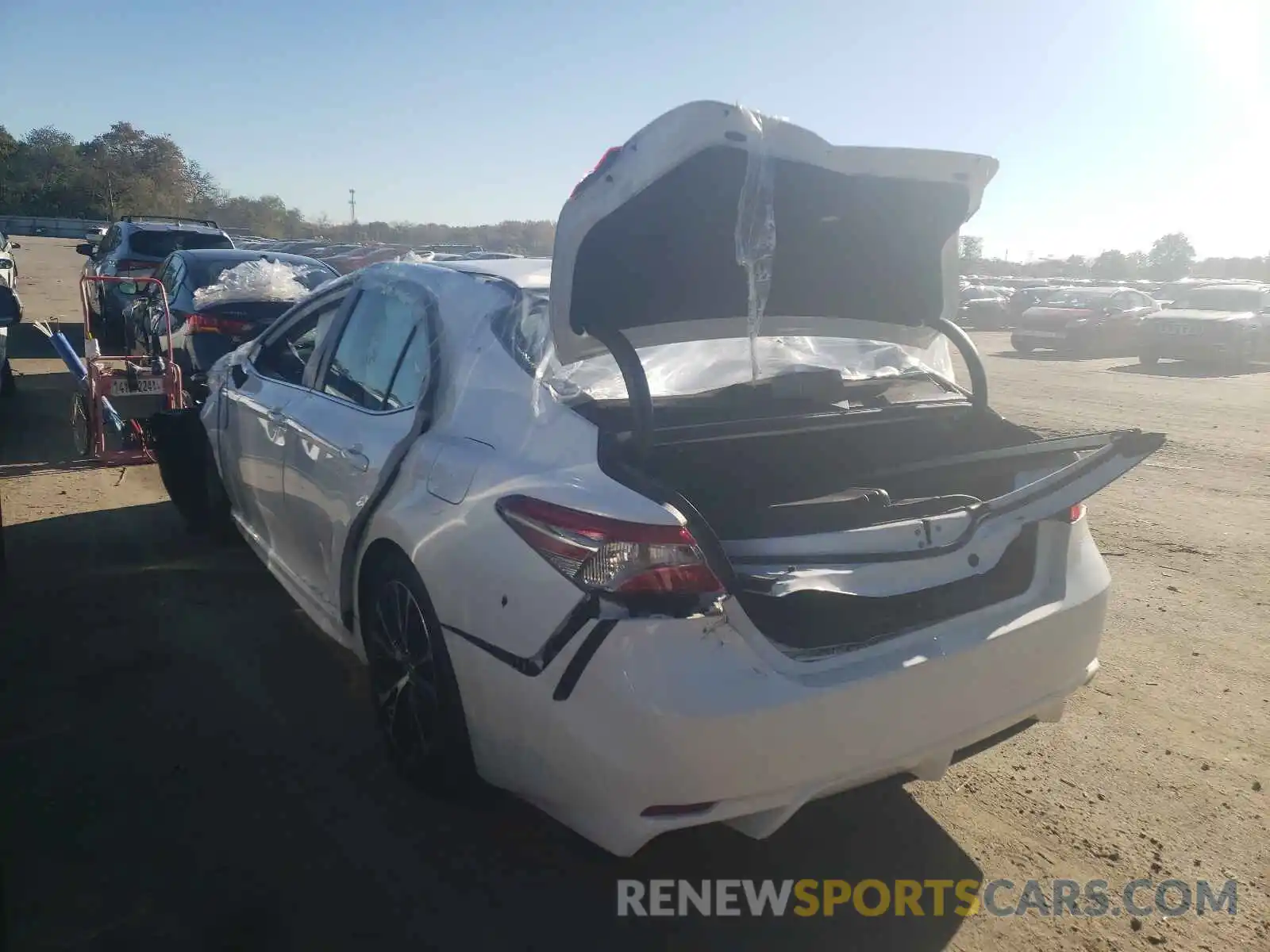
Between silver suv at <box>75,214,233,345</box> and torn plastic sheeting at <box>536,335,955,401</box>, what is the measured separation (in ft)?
34.0

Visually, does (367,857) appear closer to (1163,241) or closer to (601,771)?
(601,771)

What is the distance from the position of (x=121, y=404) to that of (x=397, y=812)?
15.4ft

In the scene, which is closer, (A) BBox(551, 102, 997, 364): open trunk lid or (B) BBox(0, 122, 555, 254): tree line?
(A) BBox(551, 102, 997, 364): open trunk lid

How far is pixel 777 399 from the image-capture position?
3.37m

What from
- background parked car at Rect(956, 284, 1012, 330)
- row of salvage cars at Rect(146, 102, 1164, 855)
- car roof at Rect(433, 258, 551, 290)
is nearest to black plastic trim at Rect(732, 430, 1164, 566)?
row of salvage cars at Rect(146, 102, 1164, 855)

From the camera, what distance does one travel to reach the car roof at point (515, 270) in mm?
3438

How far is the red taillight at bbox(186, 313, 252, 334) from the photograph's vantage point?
8047 mm

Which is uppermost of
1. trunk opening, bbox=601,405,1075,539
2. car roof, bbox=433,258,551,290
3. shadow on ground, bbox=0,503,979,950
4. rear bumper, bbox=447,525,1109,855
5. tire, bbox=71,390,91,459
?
car roof, bbox=433,258,551,290

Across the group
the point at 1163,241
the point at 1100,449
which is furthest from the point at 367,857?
the point at 1163,241

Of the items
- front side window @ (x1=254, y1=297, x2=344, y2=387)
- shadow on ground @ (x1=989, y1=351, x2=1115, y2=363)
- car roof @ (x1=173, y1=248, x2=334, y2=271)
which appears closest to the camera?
front side window @ (x1=254, y1=297, x2=344, y2=387)

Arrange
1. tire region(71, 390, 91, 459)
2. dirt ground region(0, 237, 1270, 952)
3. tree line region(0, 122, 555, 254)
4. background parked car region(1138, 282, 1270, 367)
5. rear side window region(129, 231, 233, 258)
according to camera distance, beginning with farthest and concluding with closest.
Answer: tree line region(0, 122, 555, 254)
background parked car region(1138, 282, 1270, 367)
rear side window region(129, 231, 233, 258)
tire region(71, 390, 91, 459)
dirt ground region(0, 237, 1270, 952)

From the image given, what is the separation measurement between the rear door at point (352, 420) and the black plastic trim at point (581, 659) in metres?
1.15

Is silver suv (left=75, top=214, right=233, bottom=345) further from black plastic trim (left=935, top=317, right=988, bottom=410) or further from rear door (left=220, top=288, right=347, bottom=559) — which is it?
black plastic trim (left=935, top=317, right=988, bottom=410)

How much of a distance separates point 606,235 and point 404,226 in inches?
3267
